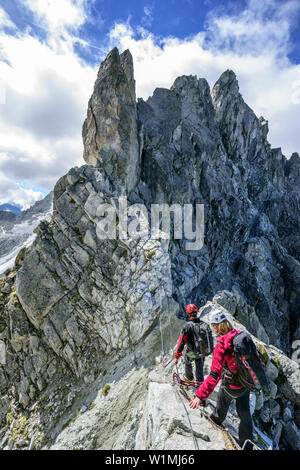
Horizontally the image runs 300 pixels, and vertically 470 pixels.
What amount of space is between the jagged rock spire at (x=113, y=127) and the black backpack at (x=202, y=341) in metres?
15.2

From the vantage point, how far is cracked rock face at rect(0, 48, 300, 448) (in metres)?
13.0

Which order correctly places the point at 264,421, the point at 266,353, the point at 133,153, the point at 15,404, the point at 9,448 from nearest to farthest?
the point at 264,421
the point at 266,353
the point at 9,448
the point at 15,404
the point at 133,153

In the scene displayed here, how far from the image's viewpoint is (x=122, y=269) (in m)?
15.6

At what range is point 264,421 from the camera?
9055 mm

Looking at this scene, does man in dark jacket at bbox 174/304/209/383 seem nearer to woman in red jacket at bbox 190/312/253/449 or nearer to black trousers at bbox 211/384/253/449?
woman in red jacket at bbox 190/312/253/449

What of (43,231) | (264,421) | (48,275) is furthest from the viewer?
(43,231)

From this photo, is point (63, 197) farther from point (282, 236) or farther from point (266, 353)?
point (282, 236)

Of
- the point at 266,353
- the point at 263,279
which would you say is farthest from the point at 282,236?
the point at 266,353

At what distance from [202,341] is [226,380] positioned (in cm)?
185

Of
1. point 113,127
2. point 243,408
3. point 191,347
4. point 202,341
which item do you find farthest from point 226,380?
point 113,127

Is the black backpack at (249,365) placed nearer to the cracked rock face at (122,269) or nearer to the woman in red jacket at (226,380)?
the woman in red jacket at (226,380)

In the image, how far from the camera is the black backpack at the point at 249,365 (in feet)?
16.3

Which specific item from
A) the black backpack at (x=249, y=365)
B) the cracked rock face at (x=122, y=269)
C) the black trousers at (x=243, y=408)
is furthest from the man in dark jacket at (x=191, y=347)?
the black backpack at (x=249, y=365)

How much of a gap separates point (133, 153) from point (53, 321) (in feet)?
54.4
